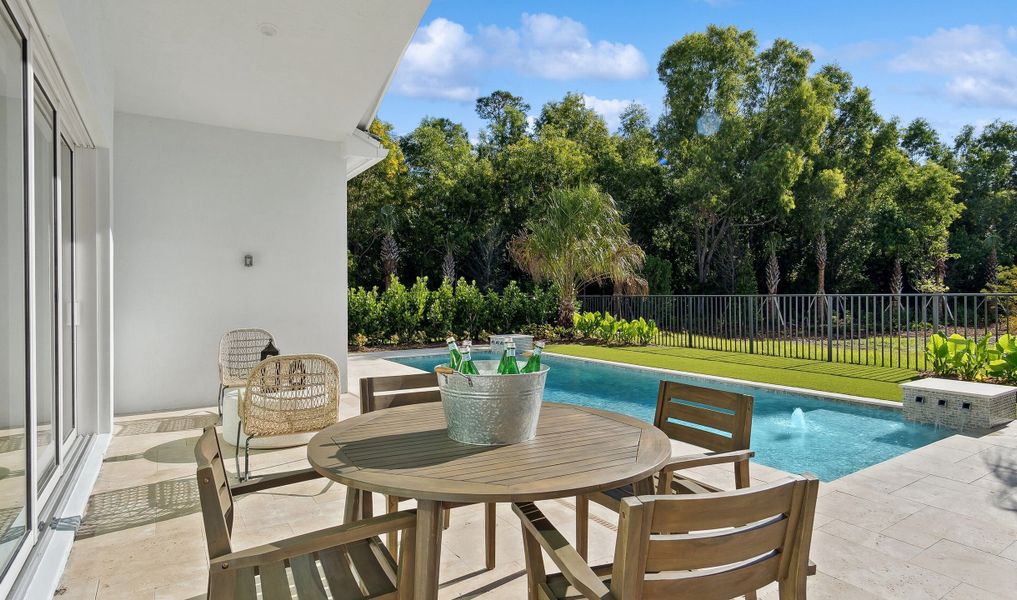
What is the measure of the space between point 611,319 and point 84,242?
9349 mm

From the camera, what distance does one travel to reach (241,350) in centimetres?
552

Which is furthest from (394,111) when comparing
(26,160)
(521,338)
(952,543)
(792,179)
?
(952,543)

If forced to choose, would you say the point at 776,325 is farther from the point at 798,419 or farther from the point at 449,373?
the point at 449,373

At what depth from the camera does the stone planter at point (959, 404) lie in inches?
180

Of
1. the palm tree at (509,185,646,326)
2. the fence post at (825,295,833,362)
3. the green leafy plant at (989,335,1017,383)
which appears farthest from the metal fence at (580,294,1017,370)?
the green leafy plant at (989,335,1017,383)

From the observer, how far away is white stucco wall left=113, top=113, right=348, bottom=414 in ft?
17.8

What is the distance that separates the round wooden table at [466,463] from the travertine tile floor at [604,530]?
0.70 metres

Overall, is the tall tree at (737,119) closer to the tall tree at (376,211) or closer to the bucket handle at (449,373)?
the tall tree at (376,211)

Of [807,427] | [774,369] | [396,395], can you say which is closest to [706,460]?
[396,395]

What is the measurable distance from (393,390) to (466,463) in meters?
1.19

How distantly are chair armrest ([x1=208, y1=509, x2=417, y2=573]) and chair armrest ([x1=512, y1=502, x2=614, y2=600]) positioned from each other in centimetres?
31

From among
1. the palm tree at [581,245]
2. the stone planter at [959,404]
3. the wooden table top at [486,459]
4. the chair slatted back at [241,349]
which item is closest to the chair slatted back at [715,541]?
the wooden table top at [486,459]

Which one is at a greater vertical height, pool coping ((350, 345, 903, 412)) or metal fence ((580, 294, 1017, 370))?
metal fence ((580, 294, 1017, 370))

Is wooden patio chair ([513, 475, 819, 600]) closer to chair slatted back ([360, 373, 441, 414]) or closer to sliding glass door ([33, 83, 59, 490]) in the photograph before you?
chair slatted back ([360, 373, 441, 414])
